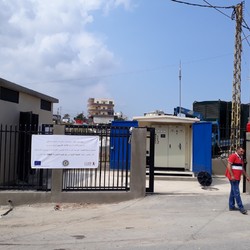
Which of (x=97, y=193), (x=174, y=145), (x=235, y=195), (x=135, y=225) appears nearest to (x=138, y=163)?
(x=97, y=193)

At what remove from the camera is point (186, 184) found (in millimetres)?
16297

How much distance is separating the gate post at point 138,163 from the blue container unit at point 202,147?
5937 millimetres

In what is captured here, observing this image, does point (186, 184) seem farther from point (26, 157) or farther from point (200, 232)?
point (200, 232)

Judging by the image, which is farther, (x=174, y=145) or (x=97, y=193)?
(x=174, y=145)

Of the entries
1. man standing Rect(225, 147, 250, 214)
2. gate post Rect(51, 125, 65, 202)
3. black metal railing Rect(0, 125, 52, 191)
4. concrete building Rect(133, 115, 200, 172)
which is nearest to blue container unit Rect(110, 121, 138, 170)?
gate post Rect(51, 125, 65, 202)

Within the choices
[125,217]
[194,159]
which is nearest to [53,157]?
[125,217]

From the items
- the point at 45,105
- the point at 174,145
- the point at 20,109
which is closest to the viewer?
the point at 20,109

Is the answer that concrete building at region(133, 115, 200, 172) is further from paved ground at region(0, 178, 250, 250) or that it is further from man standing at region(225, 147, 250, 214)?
man standing at region(225, 147, 250, 214)

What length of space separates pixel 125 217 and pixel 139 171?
2258 millimetres

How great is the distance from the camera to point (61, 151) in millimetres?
12359

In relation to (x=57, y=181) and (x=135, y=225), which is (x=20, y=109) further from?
(x=135, y=225)

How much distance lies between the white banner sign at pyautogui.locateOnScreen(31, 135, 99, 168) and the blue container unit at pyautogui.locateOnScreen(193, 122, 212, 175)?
268 inches

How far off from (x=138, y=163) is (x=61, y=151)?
2.22 meters

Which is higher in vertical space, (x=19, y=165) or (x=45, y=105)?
(x=45, y=105)
